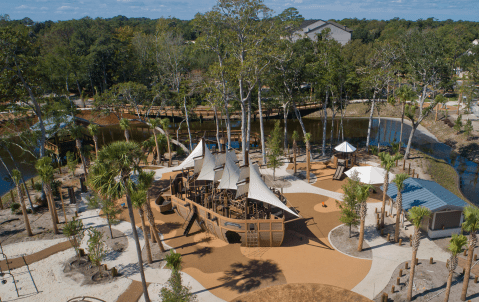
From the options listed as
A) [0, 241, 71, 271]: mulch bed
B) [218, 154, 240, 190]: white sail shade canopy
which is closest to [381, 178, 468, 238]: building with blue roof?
[218, 154, 240, 190]: white sail shade canopy

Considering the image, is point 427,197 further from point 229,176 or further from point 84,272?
point 84,272

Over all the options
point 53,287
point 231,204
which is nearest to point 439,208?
point 231,204

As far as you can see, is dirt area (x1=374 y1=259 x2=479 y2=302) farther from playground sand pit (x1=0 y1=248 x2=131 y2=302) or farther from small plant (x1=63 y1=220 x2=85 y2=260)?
small plant (x1=63 y1=220 x2=85 y2=260)

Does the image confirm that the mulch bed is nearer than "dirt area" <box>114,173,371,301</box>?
No

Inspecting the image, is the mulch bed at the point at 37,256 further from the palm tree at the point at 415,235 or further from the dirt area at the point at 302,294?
the palm tree at the point at 415,235

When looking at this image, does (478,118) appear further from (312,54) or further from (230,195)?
(230,195)

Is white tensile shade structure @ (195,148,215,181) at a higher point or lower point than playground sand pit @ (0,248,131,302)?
higher
